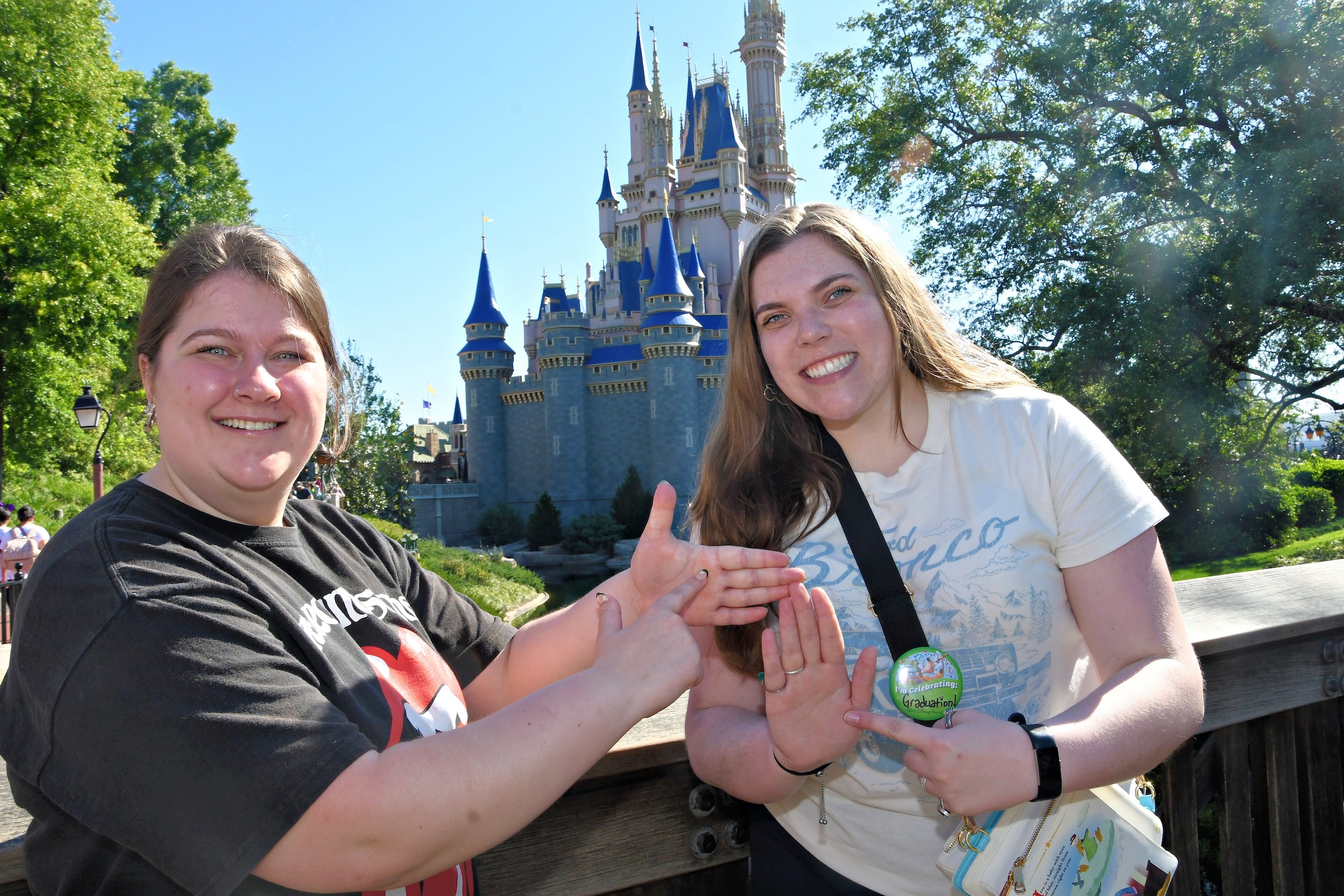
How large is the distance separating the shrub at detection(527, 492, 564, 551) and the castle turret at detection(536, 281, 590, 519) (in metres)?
1.92

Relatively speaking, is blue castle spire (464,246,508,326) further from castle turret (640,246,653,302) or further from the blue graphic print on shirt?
the blue graphic print on shirt

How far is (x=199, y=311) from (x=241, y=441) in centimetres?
18

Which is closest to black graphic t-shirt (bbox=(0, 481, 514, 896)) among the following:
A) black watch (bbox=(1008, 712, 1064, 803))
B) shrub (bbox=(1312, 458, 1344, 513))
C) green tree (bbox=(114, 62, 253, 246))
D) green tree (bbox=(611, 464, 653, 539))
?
black watch (bbox=(1008, 712, 1064, 803))

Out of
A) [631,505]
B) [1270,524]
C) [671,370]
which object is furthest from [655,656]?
[671,370]

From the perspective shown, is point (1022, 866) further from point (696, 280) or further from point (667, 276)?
point (696, 280)

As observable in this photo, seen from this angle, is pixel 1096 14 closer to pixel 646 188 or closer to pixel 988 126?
pixel 988 126

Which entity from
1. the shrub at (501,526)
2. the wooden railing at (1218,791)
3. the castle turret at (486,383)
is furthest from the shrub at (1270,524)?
the castle turret at (486,383)

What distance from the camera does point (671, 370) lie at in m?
34.9

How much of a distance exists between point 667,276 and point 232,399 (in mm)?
34629

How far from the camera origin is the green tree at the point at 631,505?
32.0 m

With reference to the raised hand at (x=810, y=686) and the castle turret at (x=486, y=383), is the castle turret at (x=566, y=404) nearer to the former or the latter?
the castle turret at (x=486, y=383)

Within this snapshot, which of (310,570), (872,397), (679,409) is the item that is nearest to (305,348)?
(310,570)

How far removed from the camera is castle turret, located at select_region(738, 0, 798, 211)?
43.1 metres

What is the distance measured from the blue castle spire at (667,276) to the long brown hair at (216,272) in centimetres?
3429
